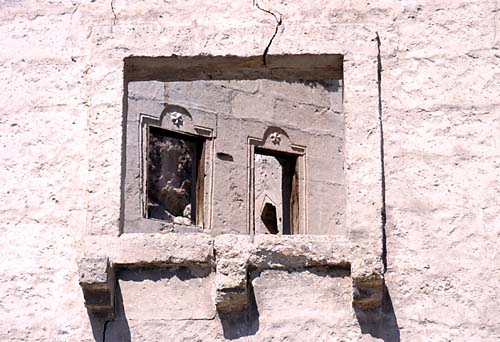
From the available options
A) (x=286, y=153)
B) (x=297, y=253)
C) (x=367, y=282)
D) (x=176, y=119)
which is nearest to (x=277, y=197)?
(x=286, y=153)

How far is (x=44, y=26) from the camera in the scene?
5730 millimetres

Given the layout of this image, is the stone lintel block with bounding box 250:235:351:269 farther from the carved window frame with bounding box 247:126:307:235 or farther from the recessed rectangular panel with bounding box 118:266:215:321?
the carved window frame with bounding box 247:126:307:235

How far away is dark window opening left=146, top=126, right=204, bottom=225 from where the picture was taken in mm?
11078

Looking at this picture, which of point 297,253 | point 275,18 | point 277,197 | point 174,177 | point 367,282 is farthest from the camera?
point 277,197

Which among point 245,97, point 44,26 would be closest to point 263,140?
point 245,97

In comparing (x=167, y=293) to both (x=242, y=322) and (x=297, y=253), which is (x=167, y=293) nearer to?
(x=242, y=322)

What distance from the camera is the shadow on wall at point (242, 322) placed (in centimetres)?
520

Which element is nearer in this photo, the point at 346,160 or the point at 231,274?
the point at 231,274

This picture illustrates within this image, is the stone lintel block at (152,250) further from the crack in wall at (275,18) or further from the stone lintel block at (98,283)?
the crack in wall at (275,18)

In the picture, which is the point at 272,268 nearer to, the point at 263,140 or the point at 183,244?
the point at 183,244

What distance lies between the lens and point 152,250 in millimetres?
5227

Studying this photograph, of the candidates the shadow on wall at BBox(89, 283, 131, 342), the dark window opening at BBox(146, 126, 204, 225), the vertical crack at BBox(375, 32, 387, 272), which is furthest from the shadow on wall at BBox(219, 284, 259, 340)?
the dark window opening at BBox(146, 126, 204, 225)

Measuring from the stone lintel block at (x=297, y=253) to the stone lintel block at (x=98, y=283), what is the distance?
1.95ft

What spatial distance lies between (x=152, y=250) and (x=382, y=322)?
39.3 inches
